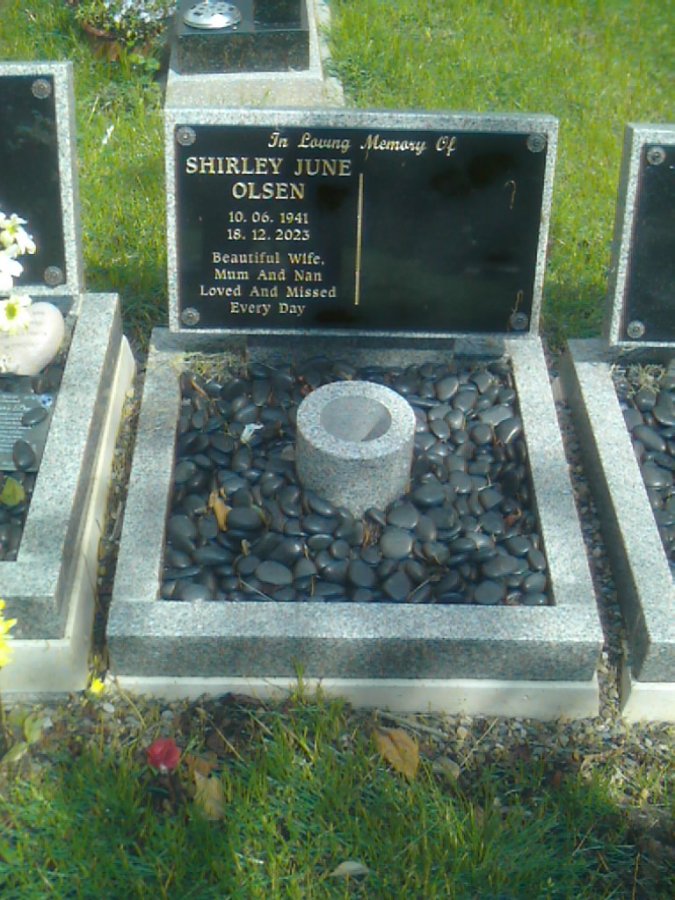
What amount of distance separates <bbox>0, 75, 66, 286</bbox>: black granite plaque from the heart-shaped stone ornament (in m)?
0.21

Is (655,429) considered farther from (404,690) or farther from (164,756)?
(164,756)

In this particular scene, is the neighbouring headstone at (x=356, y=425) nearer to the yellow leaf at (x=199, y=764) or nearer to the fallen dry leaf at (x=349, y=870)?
the yellow leaf at (x=199, y=764)

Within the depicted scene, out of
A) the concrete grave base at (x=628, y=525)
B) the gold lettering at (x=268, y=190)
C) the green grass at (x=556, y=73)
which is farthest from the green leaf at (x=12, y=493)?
the green grass at (x=556, y=73)

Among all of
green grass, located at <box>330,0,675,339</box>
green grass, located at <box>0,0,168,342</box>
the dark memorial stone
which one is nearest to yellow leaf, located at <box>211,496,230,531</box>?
green grass, located at <box>0,0,168,342</box>

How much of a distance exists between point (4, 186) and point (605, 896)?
2858 mm

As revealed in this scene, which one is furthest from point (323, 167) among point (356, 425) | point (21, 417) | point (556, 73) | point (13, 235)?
point (556, 73)

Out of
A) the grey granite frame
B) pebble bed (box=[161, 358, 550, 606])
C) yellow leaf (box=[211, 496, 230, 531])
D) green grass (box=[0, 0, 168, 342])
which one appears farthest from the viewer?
green grass (box=[0, 0, 168, 342])

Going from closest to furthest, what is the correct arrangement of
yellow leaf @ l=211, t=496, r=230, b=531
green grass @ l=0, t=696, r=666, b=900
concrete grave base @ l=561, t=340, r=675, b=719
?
green grass @ l=0, t=696, r=666, b=900
concrete grave base @ l=561, t=340, r=675, b=719
yellow leaf @ l=211, t=496, r=230, b=531

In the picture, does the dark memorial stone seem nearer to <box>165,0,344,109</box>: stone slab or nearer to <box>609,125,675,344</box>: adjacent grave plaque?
<box>165,0,344,109</box>: stone slab

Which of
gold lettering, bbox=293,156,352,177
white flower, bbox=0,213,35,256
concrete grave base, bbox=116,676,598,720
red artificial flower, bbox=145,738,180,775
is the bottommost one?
concrete grave base, bbox=116,676,598,720

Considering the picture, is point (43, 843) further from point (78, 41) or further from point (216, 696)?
point (78, 41)

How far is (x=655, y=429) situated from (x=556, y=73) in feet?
11.2

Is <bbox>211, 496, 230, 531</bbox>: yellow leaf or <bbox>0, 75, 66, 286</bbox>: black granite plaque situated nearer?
<bbox>211, 496, 230, 531</bbox>: yellow leaf

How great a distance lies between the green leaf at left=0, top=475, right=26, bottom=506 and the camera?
3350 millimetres
